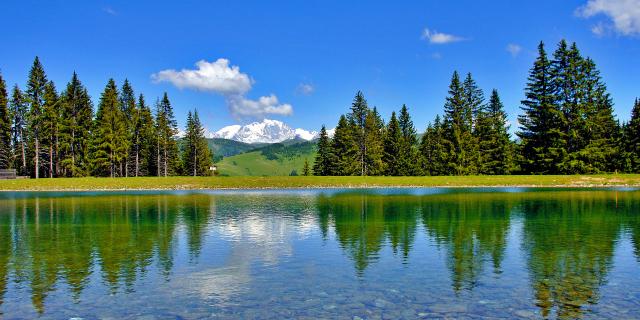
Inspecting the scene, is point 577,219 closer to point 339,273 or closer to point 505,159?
point 339,273

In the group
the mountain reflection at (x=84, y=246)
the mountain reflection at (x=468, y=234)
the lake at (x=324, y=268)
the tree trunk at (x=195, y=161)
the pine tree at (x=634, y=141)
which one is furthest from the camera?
the tree trunk at (x=195, y=161)

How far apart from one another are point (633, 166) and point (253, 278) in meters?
92.0

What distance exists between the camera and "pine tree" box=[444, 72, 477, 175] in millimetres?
89688

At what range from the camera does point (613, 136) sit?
9025 centimetres

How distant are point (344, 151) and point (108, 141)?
157 feet

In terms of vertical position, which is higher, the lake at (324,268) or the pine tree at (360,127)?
the pine tree at (360,127)

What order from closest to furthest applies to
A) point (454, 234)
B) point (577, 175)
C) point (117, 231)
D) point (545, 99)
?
point (454, 234)
point (117, 231)
point (577, 175)
point (545, 99)

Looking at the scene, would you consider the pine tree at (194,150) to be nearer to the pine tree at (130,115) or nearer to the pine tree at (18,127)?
the pine tree at (130,115)

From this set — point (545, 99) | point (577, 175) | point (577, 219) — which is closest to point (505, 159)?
point (545, 99)

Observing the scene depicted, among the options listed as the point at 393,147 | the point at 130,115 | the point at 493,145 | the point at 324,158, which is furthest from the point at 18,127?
the point at 493,145

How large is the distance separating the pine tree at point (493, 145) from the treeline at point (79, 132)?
207 feet

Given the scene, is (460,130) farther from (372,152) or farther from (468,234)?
(468,234)

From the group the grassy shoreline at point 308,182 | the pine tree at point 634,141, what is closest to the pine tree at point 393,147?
the grassy shoreline at point 308,182

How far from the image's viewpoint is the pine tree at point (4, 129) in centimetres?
9431
